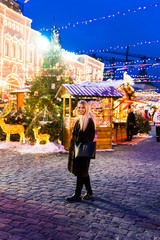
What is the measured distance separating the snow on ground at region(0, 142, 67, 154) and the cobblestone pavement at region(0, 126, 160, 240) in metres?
2.69

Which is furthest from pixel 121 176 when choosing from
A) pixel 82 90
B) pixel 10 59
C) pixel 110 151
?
pixel 10 59

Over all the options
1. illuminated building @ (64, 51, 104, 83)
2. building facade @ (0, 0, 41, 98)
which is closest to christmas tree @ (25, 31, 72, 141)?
building facade @ (0, 0, 41, 98)

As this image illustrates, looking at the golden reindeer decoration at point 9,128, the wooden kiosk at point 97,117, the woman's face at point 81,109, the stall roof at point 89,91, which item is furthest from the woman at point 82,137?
the golden reindeer decoration at point 9,128

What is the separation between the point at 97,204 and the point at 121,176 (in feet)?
7.05

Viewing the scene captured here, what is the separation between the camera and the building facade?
76.7 feet

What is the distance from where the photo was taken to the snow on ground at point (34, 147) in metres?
10.3

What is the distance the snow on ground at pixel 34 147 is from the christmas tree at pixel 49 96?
0.50 m

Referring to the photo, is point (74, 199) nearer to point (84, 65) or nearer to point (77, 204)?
point (77, 204)

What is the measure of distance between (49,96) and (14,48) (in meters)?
15.3

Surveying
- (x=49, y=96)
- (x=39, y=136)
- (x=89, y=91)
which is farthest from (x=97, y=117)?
(x=39, y=136)

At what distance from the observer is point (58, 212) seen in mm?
3959

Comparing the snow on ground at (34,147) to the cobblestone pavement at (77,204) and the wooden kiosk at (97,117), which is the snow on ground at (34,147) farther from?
the cobblestone pavement at (77,204)

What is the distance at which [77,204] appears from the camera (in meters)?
4.37

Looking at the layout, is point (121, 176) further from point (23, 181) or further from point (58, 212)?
point (58, 212)
